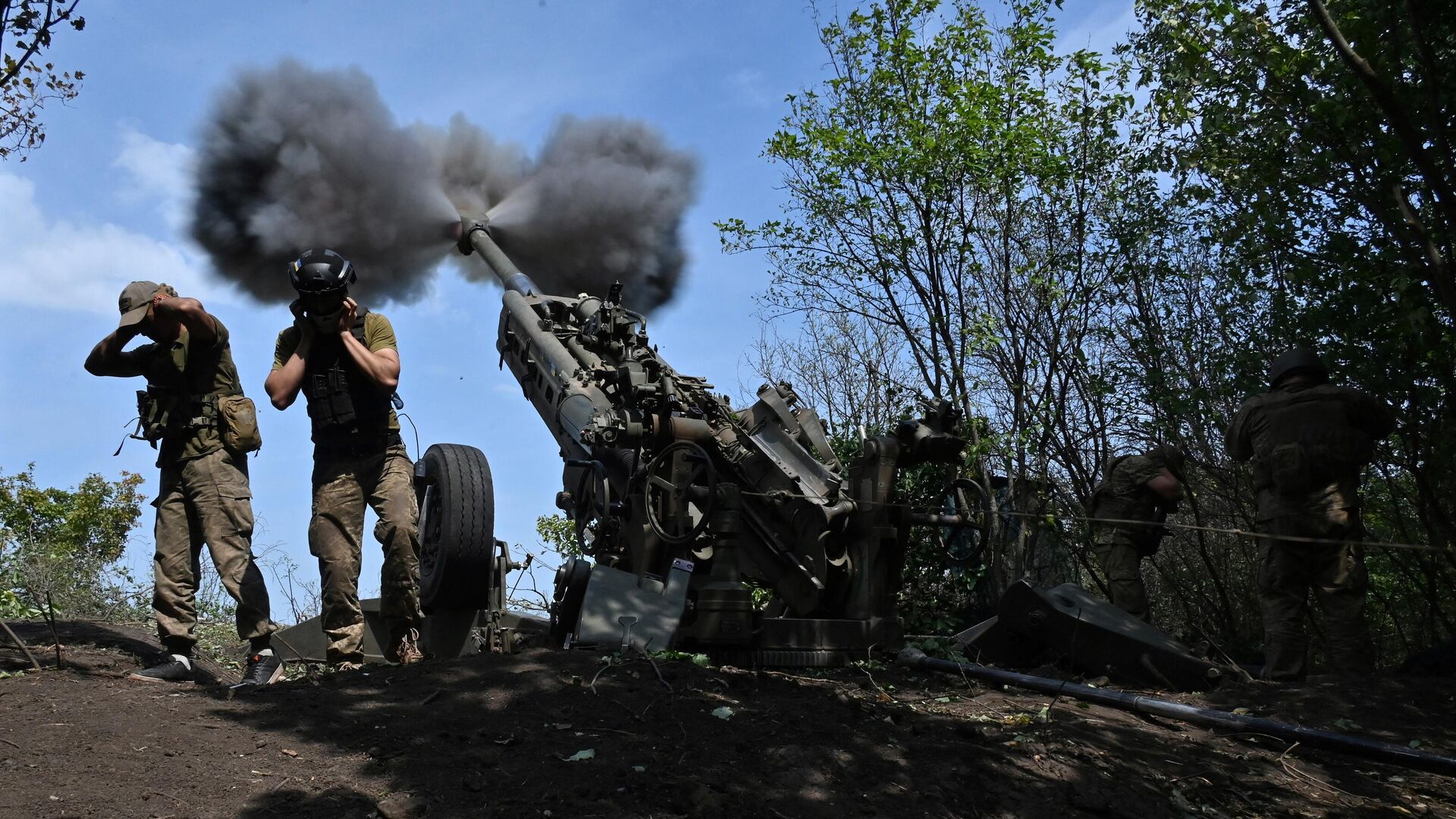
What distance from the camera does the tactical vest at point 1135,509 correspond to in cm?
832

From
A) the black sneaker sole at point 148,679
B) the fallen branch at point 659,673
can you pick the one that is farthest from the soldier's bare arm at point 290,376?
the fallen branch at point 659,673

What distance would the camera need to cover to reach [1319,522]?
6.59m

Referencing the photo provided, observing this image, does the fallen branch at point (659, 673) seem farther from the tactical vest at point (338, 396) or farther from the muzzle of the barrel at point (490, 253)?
the muzzle of the barrel at point (490, 253)

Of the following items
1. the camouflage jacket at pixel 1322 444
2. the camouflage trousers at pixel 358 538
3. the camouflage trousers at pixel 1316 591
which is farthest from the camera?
the camouflage jacket at pixel 1322 444

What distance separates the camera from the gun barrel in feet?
30.0

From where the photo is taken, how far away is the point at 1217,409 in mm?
9586

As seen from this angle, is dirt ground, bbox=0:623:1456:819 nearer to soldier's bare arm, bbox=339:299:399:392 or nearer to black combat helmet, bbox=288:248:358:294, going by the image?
soldier's bare arm, bbox=339:299:399:392

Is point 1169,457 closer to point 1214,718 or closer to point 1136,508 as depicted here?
point 1136,508

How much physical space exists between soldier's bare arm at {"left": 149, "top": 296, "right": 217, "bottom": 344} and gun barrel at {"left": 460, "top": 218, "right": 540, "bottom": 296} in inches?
137

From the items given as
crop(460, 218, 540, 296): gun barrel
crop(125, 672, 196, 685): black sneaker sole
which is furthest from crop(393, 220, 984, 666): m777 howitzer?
crop(460, 218, 540, 296): gun barrel

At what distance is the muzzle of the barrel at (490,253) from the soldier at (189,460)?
3.51 meters

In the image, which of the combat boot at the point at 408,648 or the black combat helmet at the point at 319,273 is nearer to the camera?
the black combat helmet at the point at 319,273

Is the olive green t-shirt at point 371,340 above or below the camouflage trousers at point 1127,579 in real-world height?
above

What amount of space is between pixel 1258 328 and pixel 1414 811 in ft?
20.4
